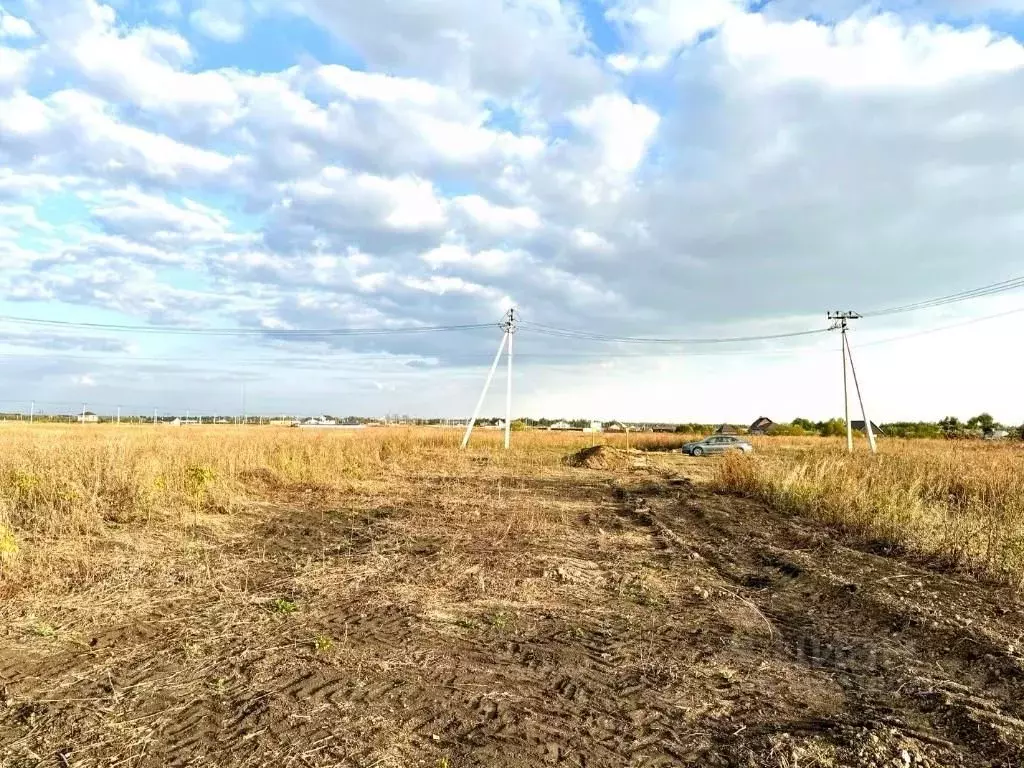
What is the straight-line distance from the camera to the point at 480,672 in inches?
174

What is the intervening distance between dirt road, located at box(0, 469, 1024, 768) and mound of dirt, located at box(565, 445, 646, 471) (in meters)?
16.7

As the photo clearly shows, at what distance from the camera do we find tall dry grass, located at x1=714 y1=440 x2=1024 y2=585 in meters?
7.93

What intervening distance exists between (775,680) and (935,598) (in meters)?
2.92

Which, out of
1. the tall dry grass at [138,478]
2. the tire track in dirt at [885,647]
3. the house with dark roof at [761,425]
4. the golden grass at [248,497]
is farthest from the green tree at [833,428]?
the tire track in dirt at [885,647]

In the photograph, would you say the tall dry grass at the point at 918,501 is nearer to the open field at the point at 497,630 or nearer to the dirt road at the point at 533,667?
the open field at the point at 497,630

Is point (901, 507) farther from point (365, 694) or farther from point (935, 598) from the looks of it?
point (365, 694)

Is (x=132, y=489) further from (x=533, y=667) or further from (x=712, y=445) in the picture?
(x=712, y=445)

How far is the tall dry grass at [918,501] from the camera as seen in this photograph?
26.0ft

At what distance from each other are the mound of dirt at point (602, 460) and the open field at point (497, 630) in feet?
42.7

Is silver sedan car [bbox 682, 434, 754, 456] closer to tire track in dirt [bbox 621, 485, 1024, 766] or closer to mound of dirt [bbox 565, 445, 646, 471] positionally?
mound of dirt [bbox 565, 445, 646, 471]

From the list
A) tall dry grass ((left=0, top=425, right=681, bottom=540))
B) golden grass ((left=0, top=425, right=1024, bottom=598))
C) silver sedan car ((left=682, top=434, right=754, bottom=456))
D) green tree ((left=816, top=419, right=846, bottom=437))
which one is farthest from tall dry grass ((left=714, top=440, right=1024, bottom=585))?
green tree ((left=816, top=419, right=846, bottom=437))

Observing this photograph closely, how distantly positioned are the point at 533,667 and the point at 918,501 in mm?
8566

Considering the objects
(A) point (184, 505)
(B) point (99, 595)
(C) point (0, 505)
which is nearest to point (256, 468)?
(A) point (184, 505)

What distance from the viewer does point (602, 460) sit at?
25.4 meters
